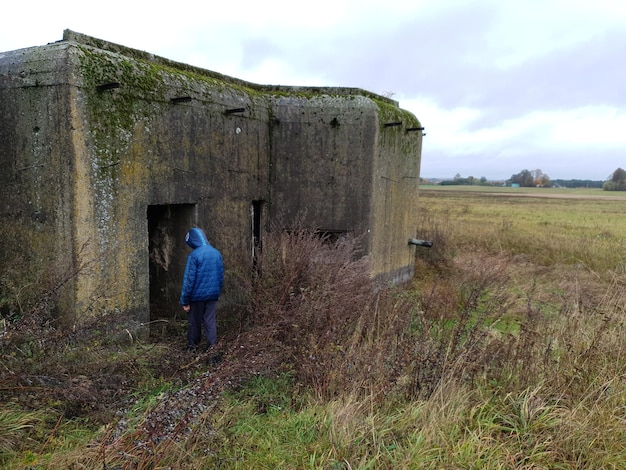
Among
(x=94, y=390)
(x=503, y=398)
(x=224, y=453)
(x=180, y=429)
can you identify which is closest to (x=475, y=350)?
(x=503, y=398)

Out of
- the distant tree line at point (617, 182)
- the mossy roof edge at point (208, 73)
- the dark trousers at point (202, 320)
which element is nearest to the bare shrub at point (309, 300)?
the dark trousers at point (202, 320)

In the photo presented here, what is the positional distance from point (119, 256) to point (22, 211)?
107 centimetres

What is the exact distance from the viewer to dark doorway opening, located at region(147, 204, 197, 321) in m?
5.82

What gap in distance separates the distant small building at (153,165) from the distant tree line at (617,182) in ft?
240

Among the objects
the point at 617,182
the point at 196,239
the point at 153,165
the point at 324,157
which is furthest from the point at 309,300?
the point at 617,182

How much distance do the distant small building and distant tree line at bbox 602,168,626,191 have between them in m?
73.0

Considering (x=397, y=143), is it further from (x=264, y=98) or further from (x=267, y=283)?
(x=267, y=283)

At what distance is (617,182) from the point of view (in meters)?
67.1

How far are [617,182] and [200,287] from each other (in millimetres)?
79121

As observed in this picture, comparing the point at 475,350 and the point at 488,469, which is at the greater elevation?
the point at 475,350

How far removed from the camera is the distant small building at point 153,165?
4383 mm

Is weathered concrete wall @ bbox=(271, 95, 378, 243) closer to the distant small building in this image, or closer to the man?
the distant small building

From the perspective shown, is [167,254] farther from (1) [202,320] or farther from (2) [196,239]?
(1) [202,320]

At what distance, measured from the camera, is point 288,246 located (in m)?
5.74
